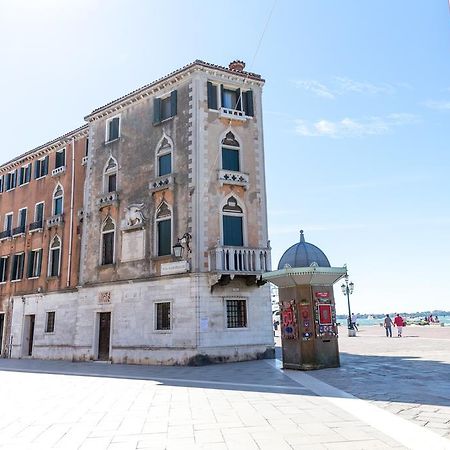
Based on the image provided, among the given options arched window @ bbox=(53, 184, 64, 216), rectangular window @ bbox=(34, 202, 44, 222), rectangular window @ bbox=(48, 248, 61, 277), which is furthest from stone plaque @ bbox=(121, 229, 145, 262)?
rectangular window @ bbox=(34, 202, 44, 222)

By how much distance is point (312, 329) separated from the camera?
13.9 m

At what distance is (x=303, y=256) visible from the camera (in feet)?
48.1

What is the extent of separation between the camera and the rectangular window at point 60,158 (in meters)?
27.6

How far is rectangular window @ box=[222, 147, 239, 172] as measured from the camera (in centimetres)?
2053

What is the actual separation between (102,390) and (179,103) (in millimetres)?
14645

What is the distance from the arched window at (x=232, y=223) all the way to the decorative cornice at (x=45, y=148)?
39.9 feet

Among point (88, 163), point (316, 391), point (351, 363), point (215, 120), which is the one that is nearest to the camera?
point (316, 391)

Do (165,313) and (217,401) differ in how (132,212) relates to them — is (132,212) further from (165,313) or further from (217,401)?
(217,401)

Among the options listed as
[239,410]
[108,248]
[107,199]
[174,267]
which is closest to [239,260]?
[174,267]

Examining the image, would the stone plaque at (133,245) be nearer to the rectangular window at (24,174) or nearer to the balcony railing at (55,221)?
the balcony railing at (55,221)

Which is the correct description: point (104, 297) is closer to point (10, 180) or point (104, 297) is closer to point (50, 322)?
point (50, 322)

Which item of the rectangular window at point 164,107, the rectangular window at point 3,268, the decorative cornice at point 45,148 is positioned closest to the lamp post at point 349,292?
the rectangular window at point 164,107

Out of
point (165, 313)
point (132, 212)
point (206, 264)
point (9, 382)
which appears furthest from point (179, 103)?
point (9, 382)

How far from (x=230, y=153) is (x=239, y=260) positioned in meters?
5.69
